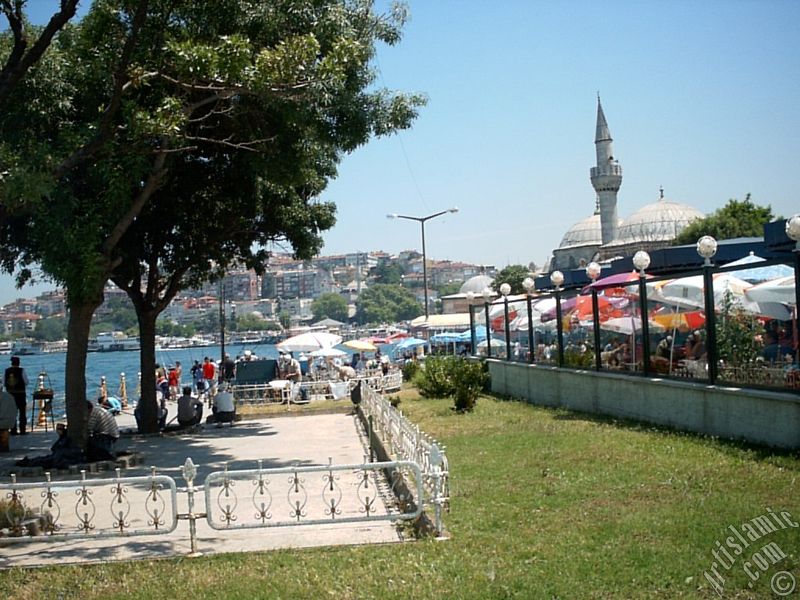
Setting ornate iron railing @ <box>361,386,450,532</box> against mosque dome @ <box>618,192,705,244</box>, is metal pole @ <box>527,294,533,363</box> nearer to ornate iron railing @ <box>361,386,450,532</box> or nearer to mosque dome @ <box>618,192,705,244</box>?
ornate iron railing @ <box>361,386,450,532</box>

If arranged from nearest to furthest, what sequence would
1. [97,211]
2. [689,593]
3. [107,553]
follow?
[689,593] → [107,553] → [97,211]

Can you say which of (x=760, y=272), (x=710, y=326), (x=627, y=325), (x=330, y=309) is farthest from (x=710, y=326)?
(x=330, y=309)

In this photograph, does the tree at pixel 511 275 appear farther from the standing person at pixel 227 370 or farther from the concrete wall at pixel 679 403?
the concrete wall at pixel 679 403

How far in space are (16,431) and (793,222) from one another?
18.5 metres

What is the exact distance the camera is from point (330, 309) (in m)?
184

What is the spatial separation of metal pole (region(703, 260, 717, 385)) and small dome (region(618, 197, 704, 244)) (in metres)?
82.4

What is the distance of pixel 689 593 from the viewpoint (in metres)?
5.59

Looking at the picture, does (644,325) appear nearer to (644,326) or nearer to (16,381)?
(644,326)

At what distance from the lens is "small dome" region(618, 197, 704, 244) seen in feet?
304

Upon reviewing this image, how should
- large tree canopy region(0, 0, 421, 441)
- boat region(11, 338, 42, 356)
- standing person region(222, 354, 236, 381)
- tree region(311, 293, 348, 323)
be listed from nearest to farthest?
large tree canopy region(0, 0, 421, 441), standing person region(222, 354, 236, 381), boat region(11, 338, 42, 356), tree region(311, 293, 348, 323)

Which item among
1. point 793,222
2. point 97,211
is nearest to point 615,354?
point 793,222

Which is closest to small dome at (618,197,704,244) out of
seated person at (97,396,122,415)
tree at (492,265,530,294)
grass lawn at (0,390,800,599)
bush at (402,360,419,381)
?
tree at (492,265,530,294)

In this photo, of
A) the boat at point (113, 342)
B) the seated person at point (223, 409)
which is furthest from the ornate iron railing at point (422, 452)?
the boat at point (113, 342)

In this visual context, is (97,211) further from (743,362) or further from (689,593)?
(689,593)
